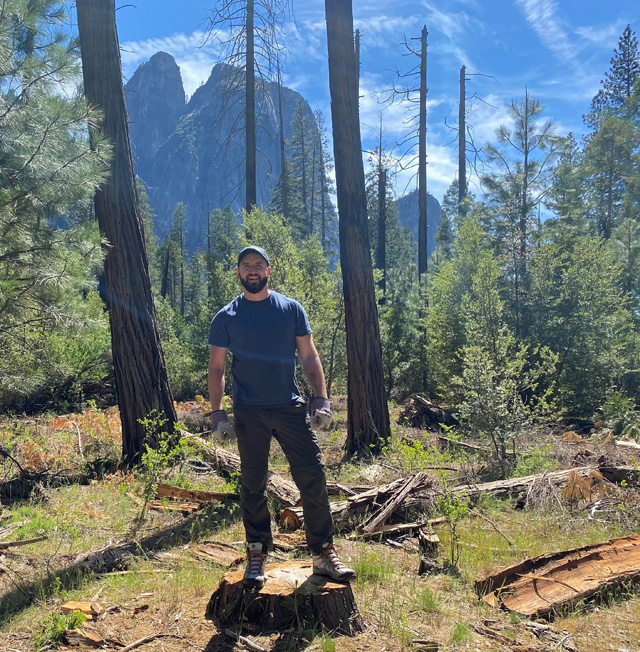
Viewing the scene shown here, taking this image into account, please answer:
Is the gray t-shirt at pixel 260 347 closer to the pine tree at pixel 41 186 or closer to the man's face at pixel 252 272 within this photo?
the man's face at pixel 252 272

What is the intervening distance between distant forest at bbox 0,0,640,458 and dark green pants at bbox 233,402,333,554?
3.09 metres

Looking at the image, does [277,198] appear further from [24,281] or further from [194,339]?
[24,281]

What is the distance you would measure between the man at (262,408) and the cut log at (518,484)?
2597mm

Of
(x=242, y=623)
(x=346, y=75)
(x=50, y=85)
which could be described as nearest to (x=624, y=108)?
(x=346, y=75)

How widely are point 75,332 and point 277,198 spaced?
31.1 m

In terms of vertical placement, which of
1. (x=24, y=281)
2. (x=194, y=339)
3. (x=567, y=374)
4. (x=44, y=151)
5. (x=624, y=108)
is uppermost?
(x=624, y=108)

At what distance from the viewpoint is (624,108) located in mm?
19688

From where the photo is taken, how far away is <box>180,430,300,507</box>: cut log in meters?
4.96

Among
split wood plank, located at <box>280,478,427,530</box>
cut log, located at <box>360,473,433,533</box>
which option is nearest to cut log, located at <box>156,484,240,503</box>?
split wood plank, located at <box>280,478,427,530</box>

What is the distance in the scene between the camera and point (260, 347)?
10.8ft

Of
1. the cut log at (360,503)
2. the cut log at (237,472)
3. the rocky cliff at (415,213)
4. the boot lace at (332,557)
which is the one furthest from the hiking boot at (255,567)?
the rocky cliff at (415,213)

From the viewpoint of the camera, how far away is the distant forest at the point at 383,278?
5.09 meters

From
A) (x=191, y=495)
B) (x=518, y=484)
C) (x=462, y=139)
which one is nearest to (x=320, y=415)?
(x=191, y=495)

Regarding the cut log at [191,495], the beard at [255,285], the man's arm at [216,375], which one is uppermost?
the beard at [255,285]
